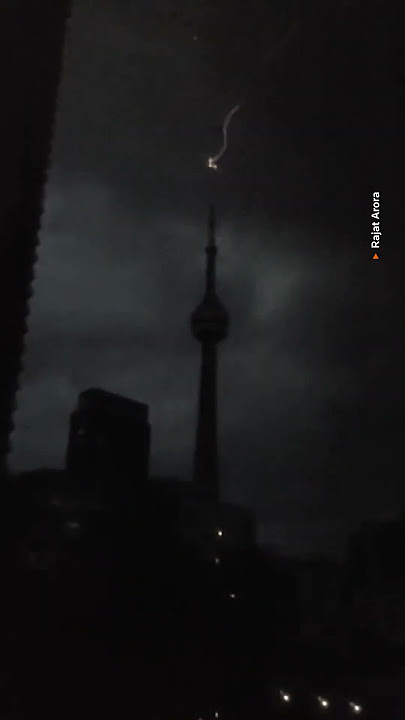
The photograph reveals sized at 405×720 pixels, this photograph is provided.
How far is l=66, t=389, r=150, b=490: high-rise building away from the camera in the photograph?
1.15 m

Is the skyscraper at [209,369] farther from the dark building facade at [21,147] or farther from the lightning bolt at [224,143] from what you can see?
the dark building facade at [21,147]

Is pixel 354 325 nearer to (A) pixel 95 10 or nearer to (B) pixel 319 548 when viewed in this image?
(B) pixel 319 548

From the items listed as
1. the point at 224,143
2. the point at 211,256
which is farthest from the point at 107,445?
the point at 224,143

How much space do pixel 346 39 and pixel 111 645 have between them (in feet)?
4.23

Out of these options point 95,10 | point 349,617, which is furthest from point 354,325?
point 95,10

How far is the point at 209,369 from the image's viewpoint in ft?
3.91

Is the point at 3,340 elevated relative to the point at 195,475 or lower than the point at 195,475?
elevated

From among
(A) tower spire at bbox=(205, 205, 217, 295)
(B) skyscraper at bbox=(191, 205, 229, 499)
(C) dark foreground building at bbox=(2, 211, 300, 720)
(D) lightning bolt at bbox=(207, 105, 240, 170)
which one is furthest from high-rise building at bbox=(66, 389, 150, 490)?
(D) lightning bolt at bbox=(207, 105, 240, 170)

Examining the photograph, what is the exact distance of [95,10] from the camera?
147 centimetres

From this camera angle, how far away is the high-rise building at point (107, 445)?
1.15 m

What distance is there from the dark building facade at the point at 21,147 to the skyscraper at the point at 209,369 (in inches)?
14.0

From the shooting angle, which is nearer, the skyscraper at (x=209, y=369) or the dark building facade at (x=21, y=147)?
the skyscraper at (x=209, y=369)

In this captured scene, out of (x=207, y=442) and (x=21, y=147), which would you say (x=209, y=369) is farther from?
(x=21, y=147)

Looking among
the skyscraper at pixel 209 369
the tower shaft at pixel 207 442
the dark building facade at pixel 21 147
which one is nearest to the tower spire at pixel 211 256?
the skyscraper at pixel 209 369
